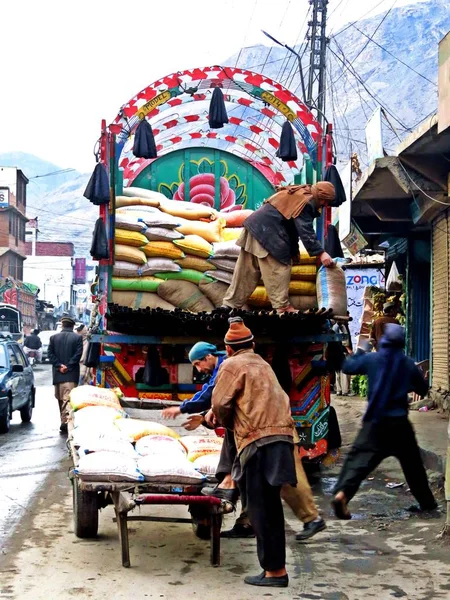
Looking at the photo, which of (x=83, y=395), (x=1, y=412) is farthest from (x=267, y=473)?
(x=1, y=412)

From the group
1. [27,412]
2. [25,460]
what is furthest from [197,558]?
[27,412]

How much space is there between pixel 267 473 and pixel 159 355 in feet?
10.7

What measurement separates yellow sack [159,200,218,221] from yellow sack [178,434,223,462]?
356 cm

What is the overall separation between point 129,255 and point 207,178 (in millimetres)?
2113

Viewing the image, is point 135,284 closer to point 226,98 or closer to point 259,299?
point 259,299

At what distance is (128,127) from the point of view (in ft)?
33.4

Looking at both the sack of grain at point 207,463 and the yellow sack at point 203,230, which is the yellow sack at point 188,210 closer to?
the yellow sack at point 203,230

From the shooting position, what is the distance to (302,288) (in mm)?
9141

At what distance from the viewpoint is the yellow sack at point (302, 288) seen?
360 inches

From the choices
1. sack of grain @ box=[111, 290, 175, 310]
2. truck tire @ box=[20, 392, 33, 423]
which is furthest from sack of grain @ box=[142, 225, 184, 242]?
truck tire @ box=[20, 392, 33, 423]

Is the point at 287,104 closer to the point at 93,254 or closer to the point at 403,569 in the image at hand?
the point at 93,254

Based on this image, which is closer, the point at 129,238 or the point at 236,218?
the point at 129,238

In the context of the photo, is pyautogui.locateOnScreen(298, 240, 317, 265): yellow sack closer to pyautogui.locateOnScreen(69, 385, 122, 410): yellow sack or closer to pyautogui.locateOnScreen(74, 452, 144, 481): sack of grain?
pyautogui.locateOnScreen(69, 385, 122, 410): yellow sack

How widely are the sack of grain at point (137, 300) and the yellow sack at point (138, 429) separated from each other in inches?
87.0
